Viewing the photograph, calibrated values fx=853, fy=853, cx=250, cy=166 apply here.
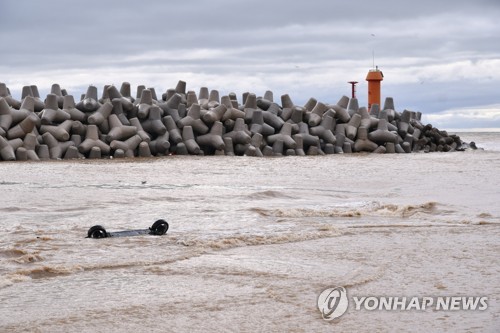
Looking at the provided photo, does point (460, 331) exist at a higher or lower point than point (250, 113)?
lower

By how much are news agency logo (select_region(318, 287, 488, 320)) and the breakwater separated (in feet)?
30.6

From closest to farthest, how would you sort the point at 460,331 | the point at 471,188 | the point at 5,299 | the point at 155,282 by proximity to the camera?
the point at 460,331
the point at 5,299
the point at 155,282
the point at 471,188

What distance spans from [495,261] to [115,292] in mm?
1907

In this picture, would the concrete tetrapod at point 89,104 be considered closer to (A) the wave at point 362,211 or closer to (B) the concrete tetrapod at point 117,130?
(B) the concrete tetrapod at point 117,130

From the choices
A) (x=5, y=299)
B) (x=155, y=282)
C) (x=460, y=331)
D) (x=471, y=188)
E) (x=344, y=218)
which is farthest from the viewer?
(x=471, y=188)

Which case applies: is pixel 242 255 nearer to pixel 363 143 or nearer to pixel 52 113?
pixel 52 113

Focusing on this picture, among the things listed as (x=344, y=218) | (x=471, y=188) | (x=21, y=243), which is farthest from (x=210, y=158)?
(x=21, y=243)

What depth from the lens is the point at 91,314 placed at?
3.12 metres

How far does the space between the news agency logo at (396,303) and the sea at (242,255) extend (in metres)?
0.02

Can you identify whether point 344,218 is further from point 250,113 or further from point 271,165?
point 250,113

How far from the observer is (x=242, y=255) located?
14.5 ft

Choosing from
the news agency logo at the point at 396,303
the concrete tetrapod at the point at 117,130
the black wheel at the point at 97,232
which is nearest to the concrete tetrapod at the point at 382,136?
the concrete tetrapod at the point at 117,130

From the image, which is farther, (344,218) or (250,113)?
(250,113)

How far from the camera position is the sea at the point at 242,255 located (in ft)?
10.1
